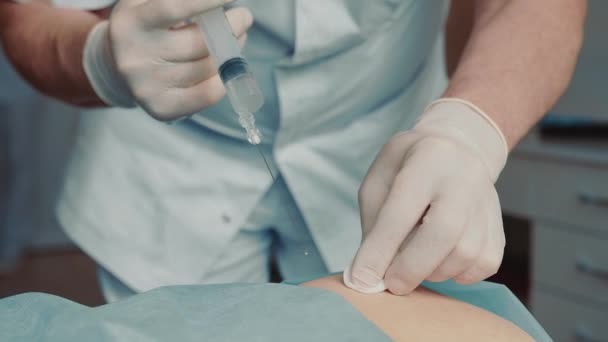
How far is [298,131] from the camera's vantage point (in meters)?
1.36

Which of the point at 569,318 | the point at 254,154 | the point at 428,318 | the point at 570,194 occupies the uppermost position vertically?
the point at 428,318

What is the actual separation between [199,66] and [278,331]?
44 cm

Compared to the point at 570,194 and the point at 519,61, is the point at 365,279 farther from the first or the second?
the point at 570,194

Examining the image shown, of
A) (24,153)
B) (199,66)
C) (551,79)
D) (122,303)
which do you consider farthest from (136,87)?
(24,153)

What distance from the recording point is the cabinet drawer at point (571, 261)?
2279 millimetres

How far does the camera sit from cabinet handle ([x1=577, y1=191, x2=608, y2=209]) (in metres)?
2.25

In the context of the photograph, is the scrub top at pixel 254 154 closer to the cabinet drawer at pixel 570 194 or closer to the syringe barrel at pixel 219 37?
the syringe barrel at pixel 219 37

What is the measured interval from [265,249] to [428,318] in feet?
2.23

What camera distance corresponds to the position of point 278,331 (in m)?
0.74

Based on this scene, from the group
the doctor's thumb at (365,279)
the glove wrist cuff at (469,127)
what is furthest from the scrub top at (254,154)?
the doctor's thumb at (365,279)

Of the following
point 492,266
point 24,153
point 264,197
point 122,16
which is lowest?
point 24,153

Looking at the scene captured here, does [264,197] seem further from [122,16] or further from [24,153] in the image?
[24,153]

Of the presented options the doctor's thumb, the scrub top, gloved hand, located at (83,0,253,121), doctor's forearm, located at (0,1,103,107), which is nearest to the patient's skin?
the doctor's thumb

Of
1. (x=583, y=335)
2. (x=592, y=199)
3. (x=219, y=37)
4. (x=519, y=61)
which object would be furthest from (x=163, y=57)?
(x=583, y=335)
